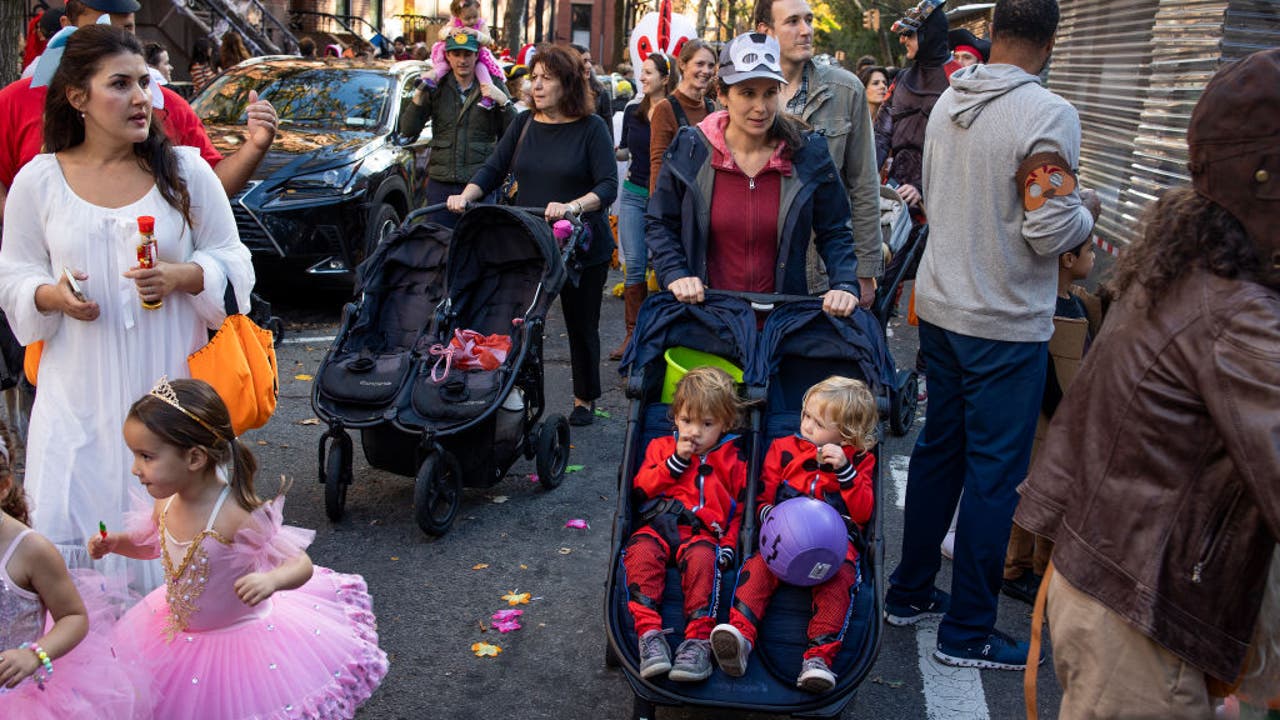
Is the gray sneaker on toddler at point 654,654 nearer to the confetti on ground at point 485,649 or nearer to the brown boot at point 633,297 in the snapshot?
the confetti on ground at point 485,649

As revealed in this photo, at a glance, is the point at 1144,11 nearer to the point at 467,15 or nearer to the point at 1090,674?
the point at 467,15

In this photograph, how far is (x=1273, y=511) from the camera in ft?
7.04

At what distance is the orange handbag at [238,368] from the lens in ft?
12.6

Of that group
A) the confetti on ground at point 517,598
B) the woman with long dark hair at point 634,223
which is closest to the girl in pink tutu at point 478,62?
the woman with long dark hair at point 634,223

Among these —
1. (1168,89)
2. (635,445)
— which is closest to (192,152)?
(635,445)

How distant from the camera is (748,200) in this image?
475 centimetres

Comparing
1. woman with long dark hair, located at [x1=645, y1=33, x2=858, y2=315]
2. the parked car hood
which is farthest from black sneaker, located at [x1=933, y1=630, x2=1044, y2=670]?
the parked car hood

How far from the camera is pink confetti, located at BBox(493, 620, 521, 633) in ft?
15.7

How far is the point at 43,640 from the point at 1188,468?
261cm

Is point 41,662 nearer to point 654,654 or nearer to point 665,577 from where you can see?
point 654,654

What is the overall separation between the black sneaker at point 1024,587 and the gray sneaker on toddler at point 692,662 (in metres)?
2.15

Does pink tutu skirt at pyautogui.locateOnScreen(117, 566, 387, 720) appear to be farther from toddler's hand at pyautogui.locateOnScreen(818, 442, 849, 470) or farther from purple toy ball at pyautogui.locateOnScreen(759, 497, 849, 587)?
toddler's hand at pyautogui.locateOnScreen(818, 442, 849, 470)

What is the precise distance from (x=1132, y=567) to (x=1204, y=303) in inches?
22.3

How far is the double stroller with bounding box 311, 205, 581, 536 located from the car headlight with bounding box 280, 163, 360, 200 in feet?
11.0
